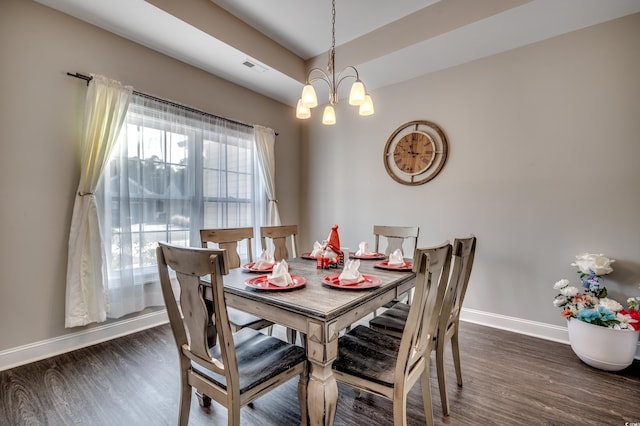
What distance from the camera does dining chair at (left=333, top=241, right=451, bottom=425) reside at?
46.3 inches

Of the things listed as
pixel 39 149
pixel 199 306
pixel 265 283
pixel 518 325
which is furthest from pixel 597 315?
pixel 39 149

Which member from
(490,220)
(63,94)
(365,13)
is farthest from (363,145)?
(63,94)

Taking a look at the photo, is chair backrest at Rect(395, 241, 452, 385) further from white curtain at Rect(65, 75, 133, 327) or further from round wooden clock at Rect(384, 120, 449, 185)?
white curtain at Rect(65, 75, 133, 327)

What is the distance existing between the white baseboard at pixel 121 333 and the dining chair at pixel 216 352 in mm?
1688

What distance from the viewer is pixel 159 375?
1.96 m

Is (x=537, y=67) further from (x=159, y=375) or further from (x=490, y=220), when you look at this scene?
(x=159, y=375)

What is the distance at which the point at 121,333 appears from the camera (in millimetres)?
2572

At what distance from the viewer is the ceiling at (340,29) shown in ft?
7.41

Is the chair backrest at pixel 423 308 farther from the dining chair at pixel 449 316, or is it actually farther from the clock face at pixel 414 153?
the clock face at pixel 414 153

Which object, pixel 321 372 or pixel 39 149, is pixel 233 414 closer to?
pixel 321 372

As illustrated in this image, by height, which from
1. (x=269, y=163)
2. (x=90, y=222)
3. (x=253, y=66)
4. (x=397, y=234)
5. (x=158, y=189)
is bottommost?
(x=397, y=234)

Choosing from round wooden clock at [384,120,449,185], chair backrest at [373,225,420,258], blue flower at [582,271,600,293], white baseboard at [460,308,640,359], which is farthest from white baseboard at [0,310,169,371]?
blue flower at [582,271,600,293]

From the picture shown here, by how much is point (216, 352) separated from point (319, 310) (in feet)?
1.98

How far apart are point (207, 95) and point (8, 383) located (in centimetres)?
287
